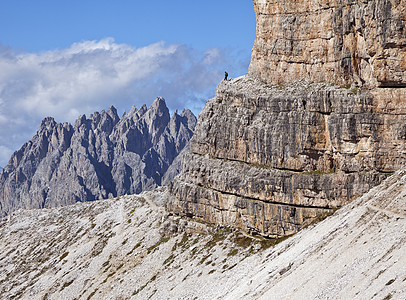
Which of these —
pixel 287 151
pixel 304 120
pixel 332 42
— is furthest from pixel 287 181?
pixel 332 42

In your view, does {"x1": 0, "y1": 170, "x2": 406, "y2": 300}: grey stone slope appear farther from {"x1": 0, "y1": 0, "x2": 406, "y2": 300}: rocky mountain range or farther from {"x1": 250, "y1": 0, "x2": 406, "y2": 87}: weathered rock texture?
{"x1": 250, "y1": 0, "x2": 406, "y2": 87}: weathered rock texture

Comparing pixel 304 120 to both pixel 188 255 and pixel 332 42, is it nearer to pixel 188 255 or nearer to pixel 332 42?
pixel 332 42

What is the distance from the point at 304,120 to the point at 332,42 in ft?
41.0

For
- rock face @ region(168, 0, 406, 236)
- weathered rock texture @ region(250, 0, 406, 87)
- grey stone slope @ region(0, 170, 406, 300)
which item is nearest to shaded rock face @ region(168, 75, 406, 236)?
rock face @ region(168, 0, 406, 236)

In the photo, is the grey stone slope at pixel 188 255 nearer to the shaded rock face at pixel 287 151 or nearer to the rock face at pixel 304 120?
the shaded rock face at pixel 287 151

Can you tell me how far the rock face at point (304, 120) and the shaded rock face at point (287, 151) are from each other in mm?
151

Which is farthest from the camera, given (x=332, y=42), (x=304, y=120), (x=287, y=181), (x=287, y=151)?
(x=287, y=151)

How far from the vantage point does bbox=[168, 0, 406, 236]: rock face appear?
266ft

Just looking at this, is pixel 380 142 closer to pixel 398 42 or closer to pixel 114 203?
pixel 398 42

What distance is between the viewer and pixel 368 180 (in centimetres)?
8156

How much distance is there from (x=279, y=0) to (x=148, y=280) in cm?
5052

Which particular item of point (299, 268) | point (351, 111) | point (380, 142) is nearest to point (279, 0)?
point (351, 111)

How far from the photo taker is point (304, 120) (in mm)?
88500

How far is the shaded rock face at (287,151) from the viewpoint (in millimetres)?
82188
